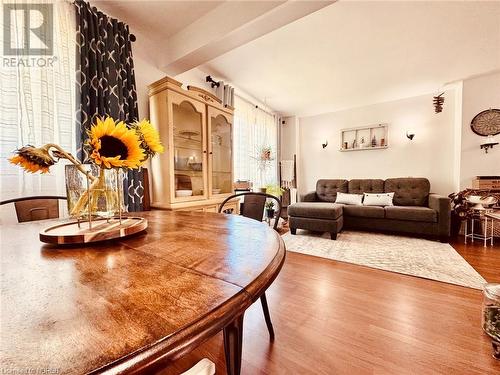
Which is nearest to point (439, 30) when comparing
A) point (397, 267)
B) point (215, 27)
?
point (215, 27)

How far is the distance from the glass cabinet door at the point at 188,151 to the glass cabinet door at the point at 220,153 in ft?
0.36

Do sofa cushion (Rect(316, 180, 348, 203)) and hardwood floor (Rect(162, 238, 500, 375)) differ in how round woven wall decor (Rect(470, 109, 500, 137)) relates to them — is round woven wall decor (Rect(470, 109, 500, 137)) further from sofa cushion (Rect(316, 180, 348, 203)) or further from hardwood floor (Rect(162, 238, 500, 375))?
hardwood floor (Rect(162, 238, 500, 375))

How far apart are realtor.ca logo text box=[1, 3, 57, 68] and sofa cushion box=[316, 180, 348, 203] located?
4202mm

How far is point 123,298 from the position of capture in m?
0.37

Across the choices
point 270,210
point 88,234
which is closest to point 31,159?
point 88,234

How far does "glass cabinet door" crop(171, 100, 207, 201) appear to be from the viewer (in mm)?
2104

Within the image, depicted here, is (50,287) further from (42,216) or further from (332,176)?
(332,176)

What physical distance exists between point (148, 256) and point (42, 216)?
1.24m

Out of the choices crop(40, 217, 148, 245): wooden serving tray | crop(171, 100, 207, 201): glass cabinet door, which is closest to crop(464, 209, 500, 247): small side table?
crop(171, 100, 207, 201): glass cabinet door

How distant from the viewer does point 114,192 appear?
2.73ft

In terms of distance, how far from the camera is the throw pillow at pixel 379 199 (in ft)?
11.9

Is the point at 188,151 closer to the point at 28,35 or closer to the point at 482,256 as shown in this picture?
the point at 28,35

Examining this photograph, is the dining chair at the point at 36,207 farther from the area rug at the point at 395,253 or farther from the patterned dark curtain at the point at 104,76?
the area rug at the point at 395,253

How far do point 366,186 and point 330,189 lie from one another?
2.11ft
